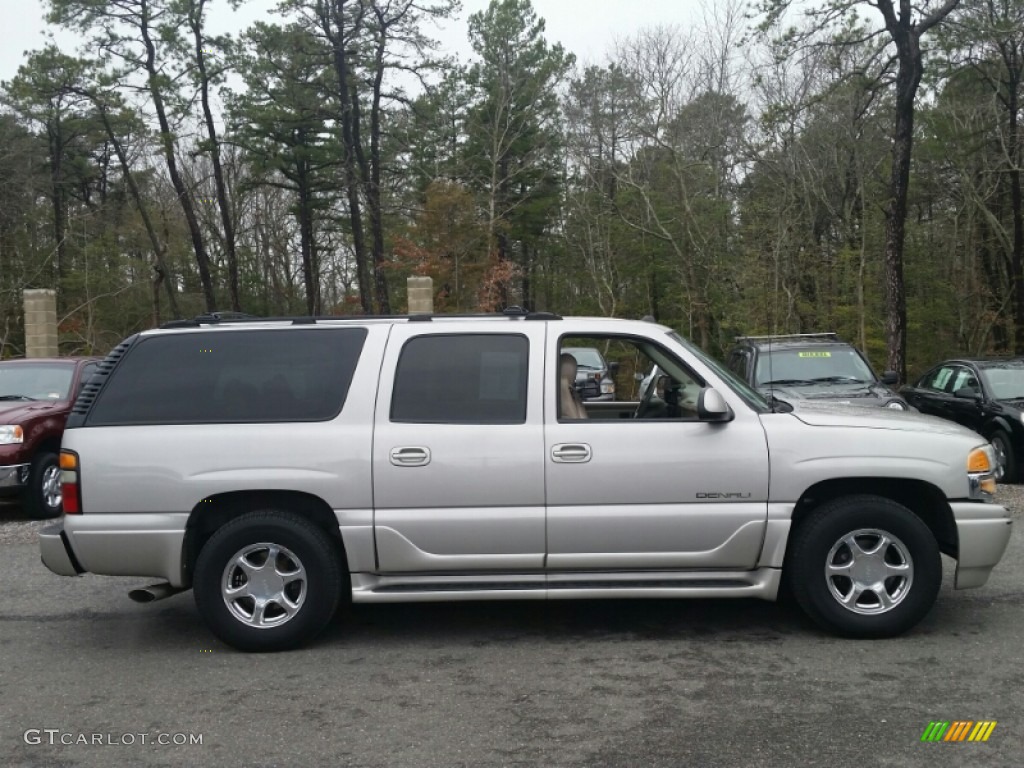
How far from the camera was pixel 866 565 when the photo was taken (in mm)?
5602

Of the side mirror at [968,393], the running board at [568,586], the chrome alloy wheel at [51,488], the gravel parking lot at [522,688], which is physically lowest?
Answer: the gravel parking lot at [522,688]

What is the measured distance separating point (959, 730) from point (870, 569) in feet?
4.44

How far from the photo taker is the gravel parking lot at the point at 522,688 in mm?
4234

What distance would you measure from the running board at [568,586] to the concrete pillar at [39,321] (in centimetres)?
2127

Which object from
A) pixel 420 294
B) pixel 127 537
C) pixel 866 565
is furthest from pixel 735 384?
pixel 420 294

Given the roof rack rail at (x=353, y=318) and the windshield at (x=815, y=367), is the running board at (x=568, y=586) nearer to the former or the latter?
the roof rack rail at (x=353, y=318)

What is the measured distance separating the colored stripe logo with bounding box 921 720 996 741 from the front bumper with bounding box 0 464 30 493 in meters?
8.93

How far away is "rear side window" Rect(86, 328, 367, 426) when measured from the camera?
18.6ft

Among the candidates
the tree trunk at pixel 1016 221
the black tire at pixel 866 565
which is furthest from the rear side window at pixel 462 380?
the tree trunk at pixel 1016 221

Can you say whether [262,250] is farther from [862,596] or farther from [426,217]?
[862,596]

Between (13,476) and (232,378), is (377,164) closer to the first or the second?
(13,476)

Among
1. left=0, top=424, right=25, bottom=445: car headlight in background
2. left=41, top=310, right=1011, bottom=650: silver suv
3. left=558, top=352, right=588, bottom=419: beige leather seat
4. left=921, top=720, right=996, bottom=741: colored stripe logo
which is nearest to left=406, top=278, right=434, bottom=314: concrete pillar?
left=0, top=424, right=25, bottom=445: car headlight in background

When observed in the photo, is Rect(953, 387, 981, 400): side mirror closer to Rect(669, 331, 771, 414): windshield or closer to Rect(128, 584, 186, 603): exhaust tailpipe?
Rect(669, 331, 771, 414): windshield

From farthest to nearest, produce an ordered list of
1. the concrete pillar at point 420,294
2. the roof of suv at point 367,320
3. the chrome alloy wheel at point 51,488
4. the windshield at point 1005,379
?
the concrete pillar at point 420,294 → the windshield at point 1005,379 → the chrome alloy wheel at point 51,488 → the roof of suv at point 367,320
